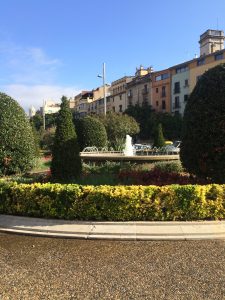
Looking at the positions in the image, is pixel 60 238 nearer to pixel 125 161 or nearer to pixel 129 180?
pixel 129 180

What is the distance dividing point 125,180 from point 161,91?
206ft

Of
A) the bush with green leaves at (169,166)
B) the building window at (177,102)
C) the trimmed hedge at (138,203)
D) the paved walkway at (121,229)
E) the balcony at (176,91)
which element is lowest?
the paved walkway at (121,229)

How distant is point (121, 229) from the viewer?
7148 millimetres

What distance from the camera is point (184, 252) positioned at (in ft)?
19.9

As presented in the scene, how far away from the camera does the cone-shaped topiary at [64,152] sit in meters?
10.8

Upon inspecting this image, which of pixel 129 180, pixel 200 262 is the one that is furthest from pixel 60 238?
pixel 129 180

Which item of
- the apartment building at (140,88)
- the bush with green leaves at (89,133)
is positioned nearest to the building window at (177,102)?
the apartment building at (140,88)

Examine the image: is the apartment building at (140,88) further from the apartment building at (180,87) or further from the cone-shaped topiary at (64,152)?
the cone-shaped topiary at (64,152)

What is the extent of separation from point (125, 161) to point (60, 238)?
351 inches

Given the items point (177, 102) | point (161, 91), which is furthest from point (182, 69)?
point (161, 91)

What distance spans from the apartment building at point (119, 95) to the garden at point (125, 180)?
75125 millimetres

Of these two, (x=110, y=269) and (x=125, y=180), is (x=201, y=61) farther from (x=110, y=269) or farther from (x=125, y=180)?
(x=110, y=269)

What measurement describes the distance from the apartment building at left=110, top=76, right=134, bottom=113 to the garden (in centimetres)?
7512

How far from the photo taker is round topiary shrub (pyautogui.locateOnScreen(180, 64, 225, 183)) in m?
8.74
